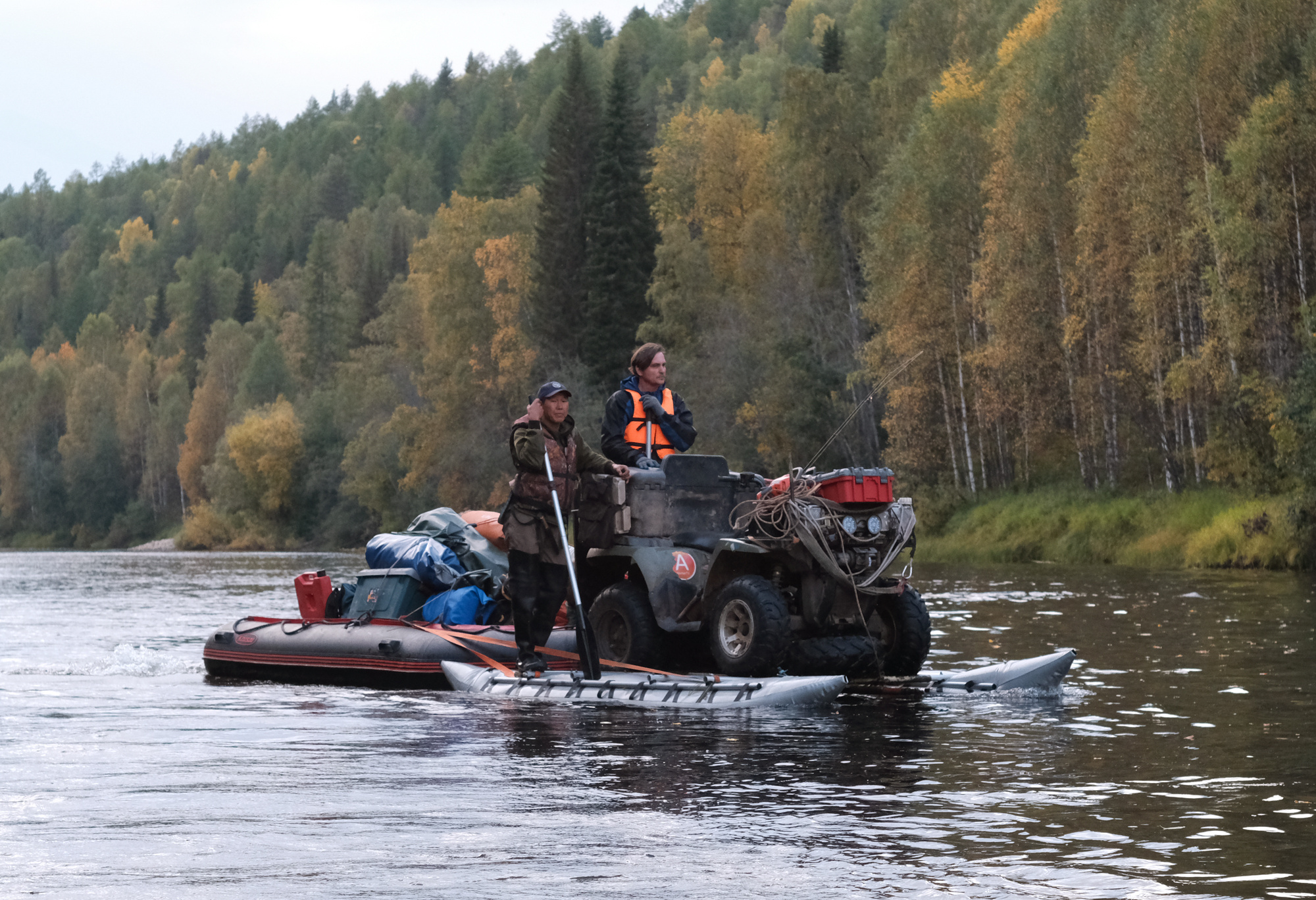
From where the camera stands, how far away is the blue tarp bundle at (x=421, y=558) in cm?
1405

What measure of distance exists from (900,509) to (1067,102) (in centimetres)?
2815

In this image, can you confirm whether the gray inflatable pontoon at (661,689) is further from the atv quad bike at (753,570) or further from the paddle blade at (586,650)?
the atv quad bike at (753,570)

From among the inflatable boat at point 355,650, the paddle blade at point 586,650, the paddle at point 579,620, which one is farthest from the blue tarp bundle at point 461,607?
the paddle blade at point 586,650

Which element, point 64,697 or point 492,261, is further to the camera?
point 492,261

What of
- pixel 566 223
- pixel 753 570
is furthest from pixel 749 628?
pixel 566 223

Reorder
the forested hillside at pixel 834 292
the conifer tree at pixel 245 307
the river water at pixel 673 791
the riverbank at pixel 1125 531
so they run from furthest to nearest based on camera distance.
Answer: the conifer tree at pixel 245 307
the forested hillside at pixel 834 292
the riverbank at pixel 1125 531
the river water at pixel 673 791

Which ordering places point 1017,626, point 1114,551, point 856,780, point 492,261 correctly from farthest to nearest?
point 492,261
point 1114,551
point 1017,626
point 856,780

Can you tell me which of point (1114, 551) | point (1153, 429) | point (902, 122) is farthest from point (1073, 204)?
point (902, 122)

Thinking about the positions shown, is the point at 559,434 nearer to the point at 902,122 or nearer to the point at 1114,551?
A: the point at 1114,551

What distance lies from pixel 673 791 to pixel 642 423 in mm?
5217

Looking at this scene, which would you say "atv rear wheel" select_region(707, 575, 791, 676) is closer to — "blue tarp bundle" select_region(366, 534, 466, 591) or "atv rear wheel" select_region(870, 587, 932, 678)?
"atv rear wheel" select_region(870, 587, 932, 678)

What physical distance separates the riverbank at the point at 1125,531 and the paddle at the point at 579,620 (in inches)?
726

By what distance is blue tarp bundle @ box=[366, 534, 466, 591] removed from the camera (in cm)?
1405

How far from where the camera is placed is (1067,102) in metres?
37.4
